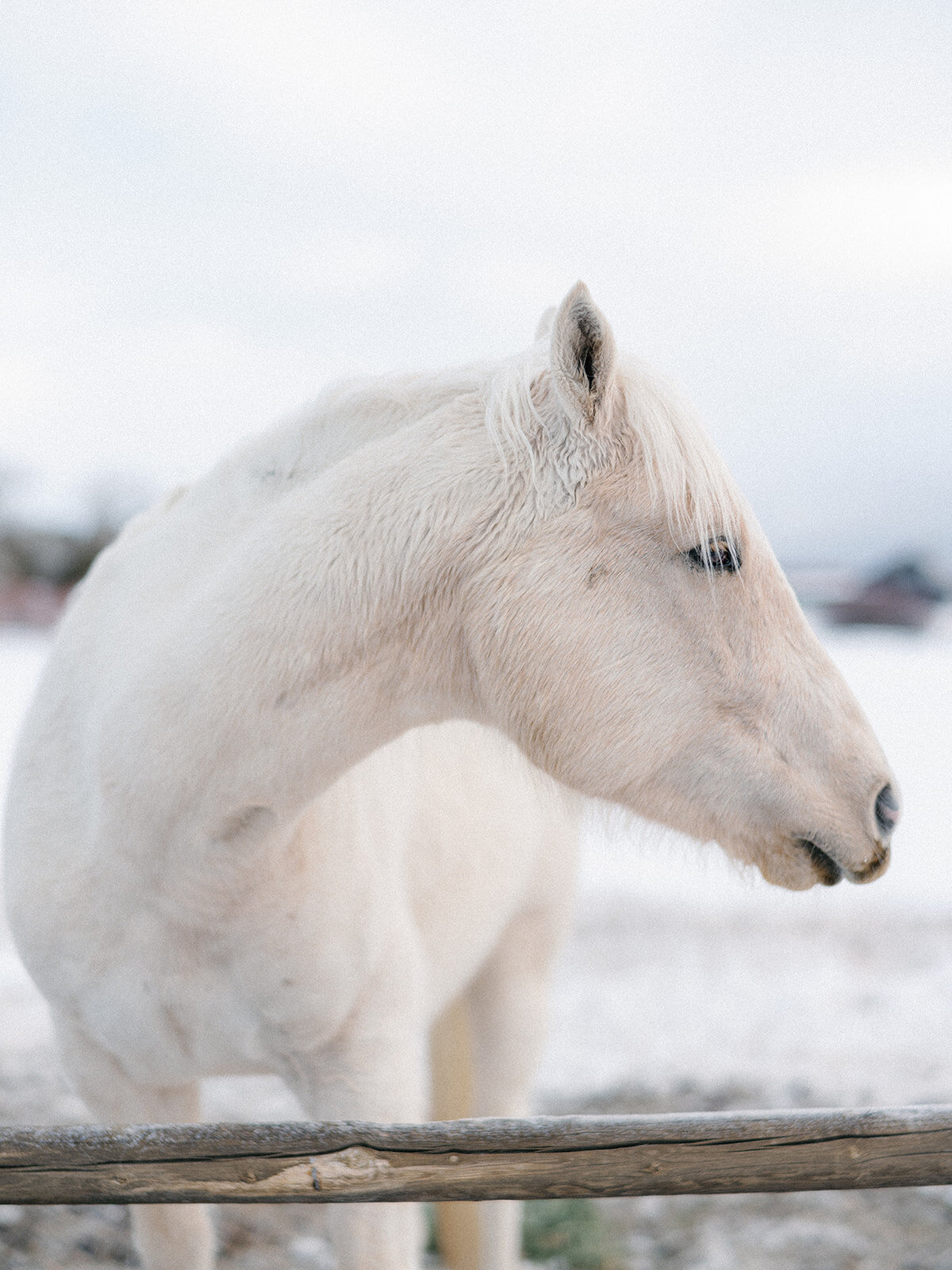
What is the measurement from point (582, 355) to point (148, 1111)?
4.98ft

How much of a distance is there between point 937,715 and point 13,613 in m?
6.47

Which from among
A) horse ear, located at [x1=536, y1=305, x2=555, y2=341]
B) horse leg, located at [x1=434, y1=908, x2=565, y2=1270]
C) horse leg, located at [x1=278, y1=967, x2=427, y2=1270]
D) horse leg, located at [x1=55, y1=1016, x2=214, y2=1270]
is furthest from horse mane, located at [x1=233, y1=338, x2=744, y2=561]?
horse leg, located at [x1=434, y1=908, x2=565, y2=1270]

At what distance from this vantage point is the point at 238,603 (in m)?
1.27

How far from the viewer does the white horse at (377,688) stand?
1203 mm

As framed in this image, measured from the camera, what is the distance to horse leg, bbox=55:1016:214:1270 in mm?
1688

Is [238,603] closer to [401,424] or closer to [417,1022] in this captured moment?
[401,424]

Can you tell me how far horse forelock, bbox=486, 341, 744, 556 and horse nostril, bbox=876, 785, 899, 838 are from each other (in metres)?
0.37

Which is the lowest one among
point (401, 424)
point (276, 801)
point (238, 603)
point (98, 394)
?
point (276, 801)

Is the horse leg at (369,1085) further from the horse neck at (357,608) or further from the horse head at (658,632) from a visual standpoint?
the horse head at (658,632)

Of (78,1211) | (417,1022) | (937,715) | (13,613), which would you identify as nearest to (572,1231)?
(78,1211)

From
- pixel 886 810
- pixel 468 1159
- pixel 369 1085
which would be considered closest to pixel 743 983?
pixel 369 1085

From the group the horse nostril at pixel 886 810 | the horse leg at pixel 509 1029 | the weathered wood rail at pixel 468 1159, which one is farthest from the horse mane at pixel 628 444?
the horse leg at pixel 509 1029

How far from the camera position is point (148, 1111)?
1.75 meters

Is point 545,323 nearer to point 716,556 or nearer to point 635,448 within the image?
point 635,448
